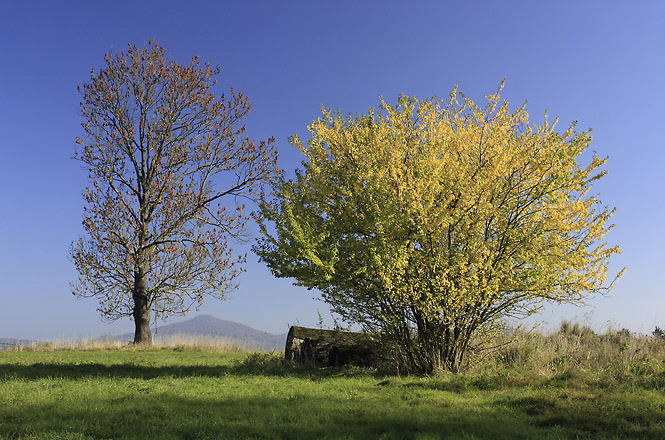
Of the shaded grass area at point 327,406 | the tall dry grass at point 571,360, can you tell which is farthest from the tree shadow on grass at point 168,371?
the tall dry grass at point 571,360

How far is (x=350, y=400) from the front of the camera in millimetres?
8789

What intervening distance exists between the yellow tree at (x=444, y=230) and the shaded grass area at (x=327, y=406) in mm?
1730

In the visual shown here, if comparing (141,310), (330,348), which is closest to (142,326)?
(141,310)

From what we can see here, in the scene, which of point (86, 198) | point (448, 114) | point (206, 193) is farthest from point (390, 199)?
point (86, 198)

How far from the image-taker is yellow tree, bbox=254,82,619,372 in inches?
446

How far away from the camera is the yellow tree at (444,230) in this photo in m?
11.3

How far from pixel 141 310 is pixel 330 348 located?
1385cm

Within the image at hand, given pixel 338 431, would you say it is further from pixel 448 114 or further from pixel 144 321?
pixel 144 321

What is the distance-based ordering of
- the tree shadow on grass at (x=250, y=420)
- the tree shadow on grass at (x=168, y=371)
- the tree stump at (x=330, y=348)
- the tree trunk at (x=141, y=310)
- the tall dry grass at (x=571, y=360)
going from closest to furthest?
1. the tree shadow on grass at (x=250, y=420)
2. the tall dry grass at (x=571, y=360)
3. the tree shadow on grass at (x=168, y=371)
4. the tree stump at (x=330, y=348)
5. the tree trunk at (x=141, y=310)

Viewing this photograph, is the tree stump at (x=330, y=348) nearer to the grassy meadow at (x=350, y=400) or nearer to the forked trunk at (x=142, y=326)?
the grassy meadow at (x=350, y=400)

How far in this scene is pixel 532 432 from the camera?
6762 mm

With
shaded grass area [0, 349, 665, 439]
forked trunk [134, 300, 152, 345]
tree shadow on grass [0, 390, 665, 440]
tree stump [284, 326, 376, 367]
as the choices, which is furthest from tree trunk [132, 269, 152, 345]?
tree shadow on grass [0, 390, 665, 440]

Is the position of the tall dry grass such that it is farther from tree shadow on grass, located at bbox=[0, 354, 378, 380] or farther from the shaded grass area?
tree shadow on grass, located at bbox=[0, 354, 378, 380]

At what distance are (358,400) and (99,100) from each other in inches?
847
